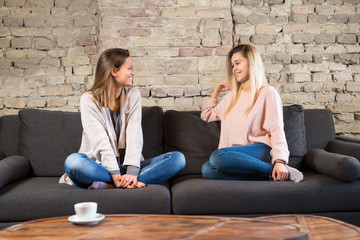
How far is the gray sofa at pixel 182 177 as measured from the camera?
75.2 inches

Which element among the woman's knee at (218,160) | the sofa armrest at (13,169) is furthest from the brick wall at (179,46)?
the woman's knee at (218,160)

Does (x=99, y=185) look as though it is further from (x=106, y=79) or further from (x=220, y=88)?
(x=220, y=88)

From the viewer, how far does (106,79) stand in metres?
2.31

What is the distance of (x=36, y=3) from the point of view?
297 cm

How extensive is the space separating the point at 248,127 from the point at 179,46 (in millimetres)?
904

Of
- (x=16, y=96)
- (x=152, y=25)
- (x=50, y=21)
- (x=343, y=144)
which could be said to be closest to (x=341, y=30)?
(x=343, y=144)

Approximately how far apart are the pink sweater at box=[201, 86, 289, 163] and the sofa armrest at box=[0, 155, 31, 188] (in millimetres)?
1202

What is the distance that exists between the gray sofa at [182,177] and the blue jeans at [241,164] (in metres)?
0.11

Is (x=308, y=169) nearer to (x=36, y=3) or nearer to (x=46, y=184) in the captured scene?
(x=46, y=184)

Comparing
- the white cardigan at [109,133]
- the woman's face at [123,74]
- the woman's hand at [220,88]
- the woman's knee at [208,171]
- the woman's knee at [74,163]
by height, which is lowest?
the woman's knee at [208,171]

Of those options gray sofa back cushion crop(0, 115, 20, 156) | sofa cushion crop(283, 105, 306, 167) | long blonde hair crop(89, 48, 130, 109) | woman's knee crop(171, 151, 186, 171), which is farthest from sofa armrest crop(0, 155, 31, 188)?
sofa cushion crop(283, 105, 306, 167)

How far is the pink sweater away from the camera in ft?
7.55

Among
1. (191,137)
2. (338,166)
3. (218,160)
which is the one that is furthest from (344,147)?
(191,137)

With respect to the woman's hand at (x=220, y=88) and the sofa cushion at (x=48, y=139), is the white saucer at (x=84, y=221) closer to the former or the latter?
the sofa cushion at (x=48, y=139)
